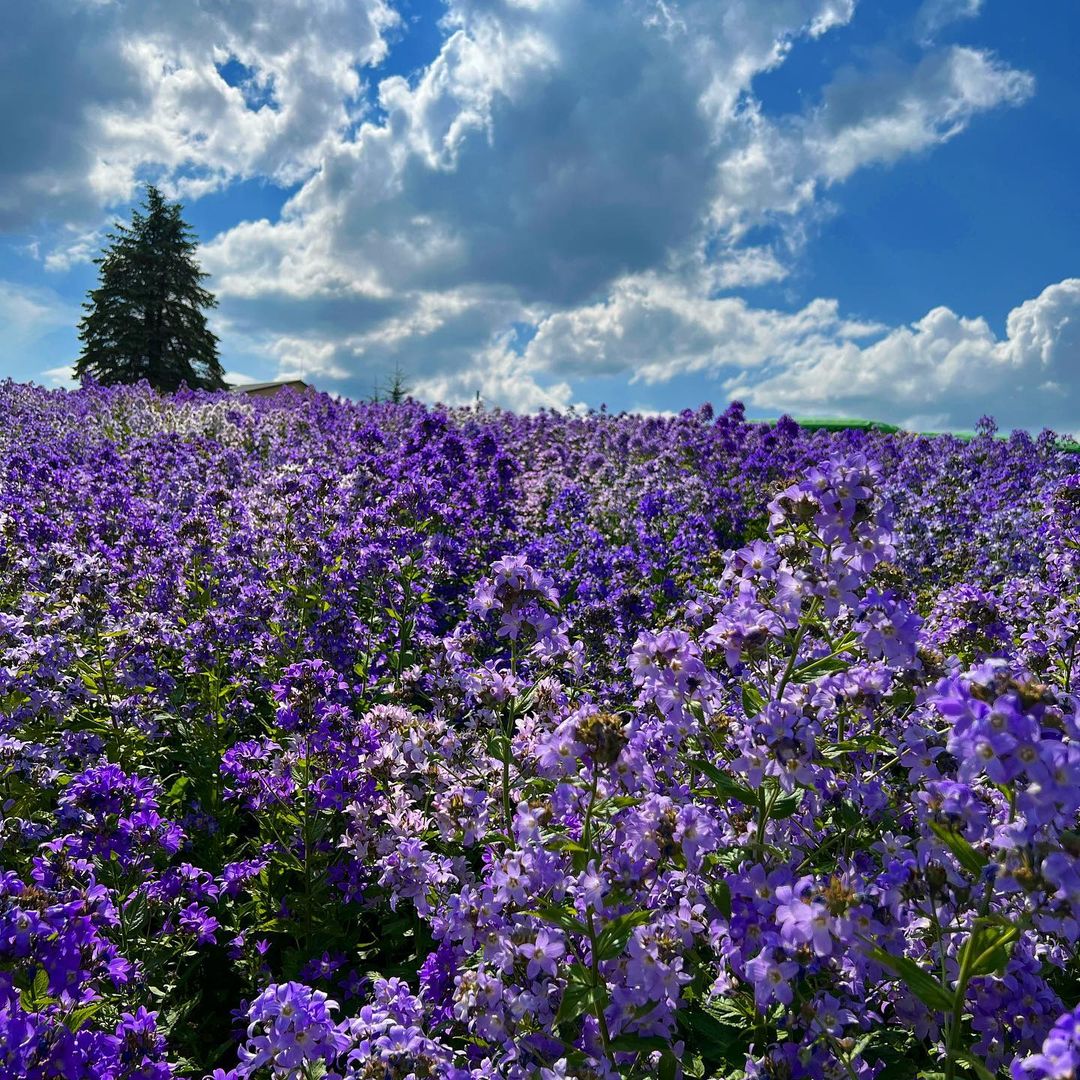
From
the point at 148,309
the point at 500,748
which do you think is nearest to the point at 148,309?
the point at 148,309

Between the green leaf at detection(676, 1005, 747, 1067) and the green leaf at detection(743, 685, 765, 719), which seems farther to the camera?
the green leaf at detection(743, 685, 765, 719)

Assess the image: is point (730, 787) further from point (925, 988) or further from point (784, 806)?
point (925, 988)

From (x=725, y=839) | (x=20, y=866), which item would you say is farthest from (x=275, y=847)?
(x=725, y=839)

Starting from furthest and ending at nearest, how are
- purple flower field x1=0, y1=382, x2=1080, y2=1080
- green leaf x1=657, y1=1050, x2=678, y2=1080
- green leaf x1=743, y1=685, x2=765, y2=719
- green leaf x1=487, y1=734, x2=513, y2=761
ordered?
green leaf x1=487, y1=734, x2=513, y2=761, green leaf x1=743, y1=685, x2=765, y2=719, green leaf x1=657, y1=1050, x2=678, y2=1080, purple flower field x1=0, y1=382, x2=1080, y2=1080

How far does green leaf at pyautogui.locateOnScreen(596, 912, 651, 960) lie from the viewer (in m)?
2.50

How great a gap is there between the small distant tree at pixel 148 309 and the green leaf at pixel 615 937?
49.8 metres

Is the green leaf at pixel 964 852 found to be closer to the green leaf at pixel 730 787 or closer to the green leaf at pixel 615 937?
the green leaf at pixel 730 787

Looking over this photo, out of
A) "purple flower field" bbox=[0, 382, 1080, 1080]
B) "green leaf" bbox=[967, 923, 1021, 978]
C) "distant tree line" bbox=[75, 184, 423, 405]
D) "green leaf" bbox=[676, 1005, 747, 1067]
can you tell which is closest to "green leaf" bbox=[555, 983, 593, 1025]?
"purple flower field" bbox=[0, 382, 1080, 1080]

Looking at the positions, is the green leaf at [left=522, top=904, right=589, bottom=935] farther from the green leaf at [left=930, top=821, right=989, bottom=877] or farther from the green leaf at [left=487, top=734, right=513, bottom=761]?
the green leaf at [left=930, top=821, right=989, bottom=877]

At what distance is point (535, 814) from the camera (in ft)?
9.94

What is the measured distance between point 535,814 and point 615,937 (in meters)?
0.60

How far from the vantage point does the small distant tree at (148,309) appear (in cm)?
4719

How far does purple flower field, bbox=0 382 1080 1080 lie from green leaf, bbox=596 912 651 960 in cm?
2

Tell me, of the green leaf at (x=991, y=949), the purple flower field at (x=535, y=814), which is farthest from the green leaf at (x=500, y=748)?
the green leaf at (x=991, y=949)
